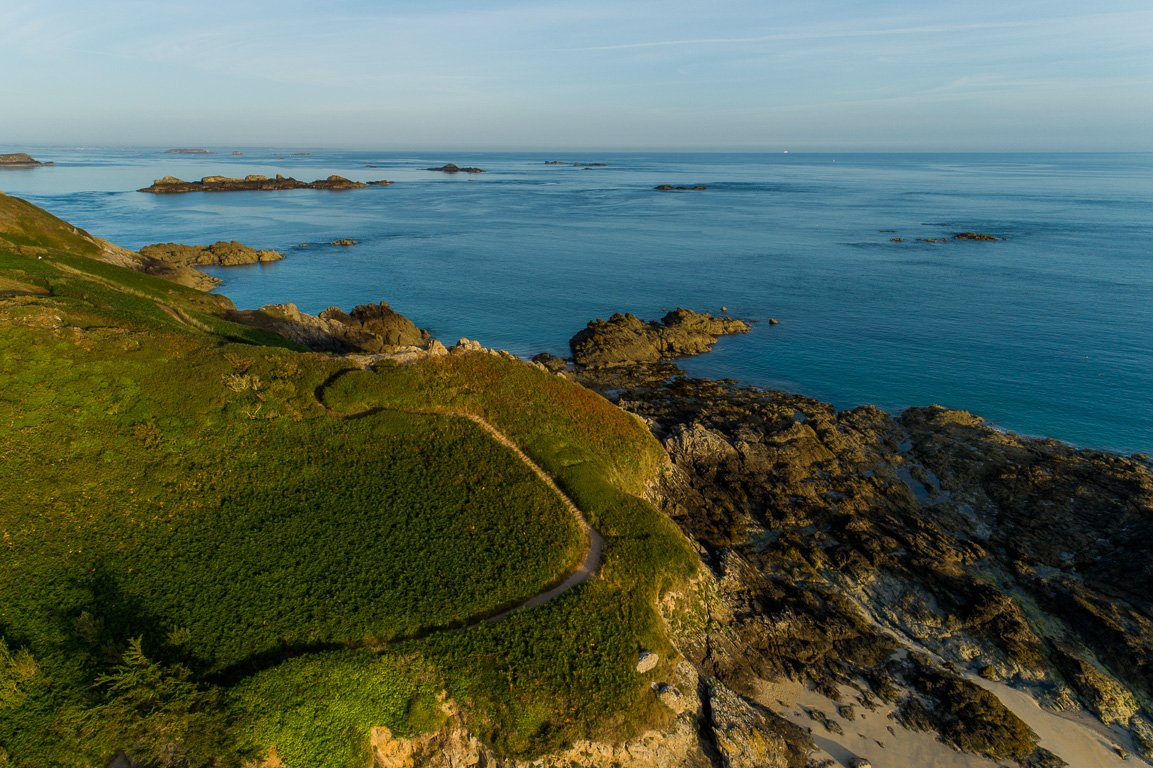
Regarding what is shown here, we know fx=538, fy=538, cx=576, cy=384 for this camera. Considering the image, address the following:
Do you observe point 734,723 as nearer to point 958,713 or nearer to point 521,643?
point 521,643

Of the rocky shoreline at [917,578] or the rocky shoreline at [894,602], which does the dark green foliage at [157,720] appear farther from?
the rocky shoreline at [917,578]

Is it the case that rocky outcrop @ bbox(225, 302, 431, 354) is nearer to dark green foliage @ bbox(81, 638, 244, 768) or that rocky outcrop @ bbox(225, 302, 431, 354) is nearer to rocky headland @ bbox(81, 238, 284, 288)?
rocky headland @ bbox(81, 238, 284, 288)

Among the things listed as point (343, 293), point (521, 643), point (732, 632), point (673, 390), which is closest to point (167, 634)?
point (521, 643)

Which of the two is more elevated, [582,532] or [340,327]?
[340,327]

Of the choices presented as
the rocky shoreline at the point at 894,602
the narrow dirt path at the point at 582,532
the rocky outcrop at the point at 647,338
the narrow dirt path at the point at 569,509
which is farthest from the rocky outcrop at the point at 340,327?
the narrow dirt path at the point at 582,532

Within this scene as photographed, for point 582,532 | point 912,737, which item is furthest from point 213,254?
point 912,737

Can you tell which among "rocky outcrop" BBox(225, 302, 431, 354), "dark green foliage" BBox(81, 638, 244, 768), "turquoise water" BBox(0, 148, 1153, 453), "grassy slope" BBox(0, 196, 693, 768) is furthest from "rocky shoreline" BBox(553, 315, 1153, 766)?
"rocky outcrop" BBox(225, 302, 431, 354)

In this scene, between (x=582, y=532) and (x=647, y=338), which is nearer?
(x=582, y=532)

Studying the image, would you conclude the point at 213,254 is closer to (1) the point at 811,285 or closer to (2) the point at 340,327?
(2) the point at 340,327
